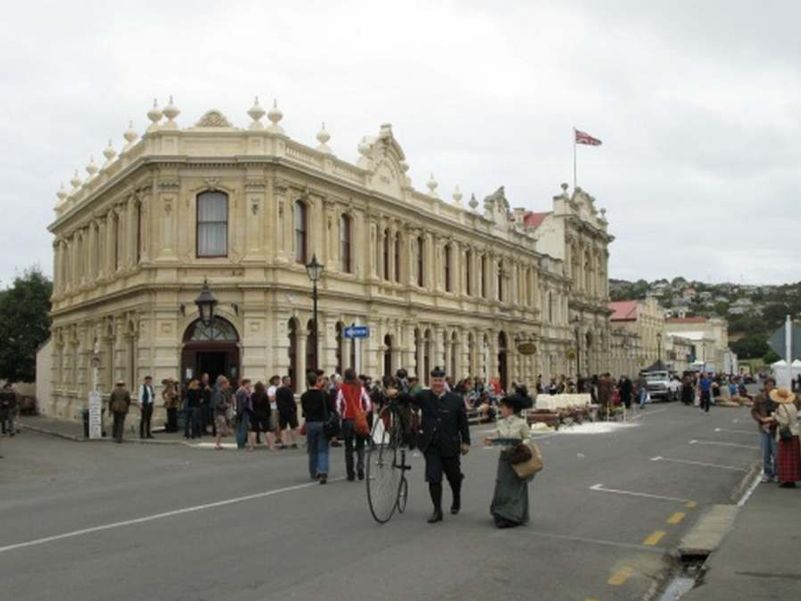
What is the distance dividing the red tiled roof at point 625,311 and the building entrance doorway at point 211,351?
69321 mm

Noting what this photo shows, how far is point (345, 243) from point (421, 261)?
675cm

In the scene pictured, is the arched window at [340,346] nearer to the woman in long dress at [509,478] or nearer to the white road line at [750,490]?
the white road line at [750,490]

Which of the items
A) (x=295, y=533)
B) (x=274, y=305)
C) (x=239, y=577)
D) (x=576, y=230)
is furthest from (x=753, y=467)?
(x=576, y=230)

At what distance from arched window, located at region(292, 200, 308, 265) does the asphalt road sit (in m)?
16.2

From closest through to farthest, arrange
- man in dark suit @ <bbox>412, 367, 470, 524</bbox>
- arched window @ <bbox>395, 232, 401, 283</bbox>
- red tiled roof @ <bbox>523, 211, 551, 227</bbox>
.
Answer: man in dark suit @ <bbox>412, 367, 470, 524</bbox>
arched window @ <bbox>395, 232, 401, 283</bbox>
red tiled roof @ <bbox>523, 211, 551, 227</bbox>

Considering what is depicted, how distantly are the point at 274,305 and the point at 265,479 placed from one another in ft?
55.1

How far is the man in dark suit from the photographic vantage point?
1159 centimetres

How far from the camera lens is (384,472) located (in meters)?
11.9

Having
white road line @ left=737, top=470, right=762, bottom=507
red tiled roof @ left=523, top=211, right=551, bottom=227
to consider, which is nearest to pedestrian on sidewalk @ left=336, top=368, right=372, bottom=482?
white road line @ left=737, top=470, right=762, bottom=507

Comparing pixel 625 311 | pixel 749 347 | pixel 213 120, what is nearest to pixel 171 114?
pixel 213 120

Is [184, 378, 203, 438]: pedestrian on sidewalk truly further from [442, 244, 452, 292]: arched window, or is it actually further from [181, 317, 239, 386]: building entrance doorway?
[442, 244, 452, 292]: arched window

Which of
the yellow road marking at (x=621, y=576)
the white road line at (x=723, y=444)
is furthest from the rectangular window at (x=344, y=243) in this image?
the yellow road marking at (x=621, y=576)

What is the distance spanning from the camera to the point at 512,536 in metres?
10.7

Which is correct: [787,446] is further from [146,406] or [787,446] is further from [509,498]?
[146,406]
